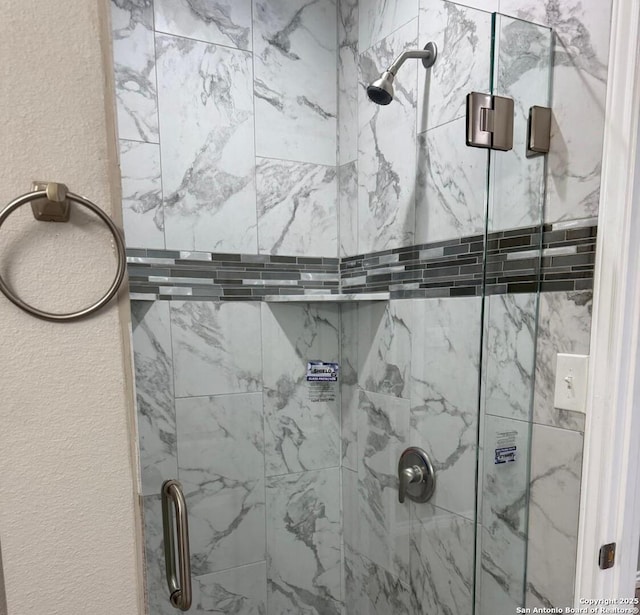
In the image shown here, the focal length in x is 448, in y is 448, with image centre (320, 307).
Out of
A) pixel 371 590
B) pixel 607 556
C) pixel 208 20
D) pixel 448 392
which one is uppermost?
pixel 208 20

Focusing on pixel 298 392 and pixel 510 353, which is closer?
pixel 510 353

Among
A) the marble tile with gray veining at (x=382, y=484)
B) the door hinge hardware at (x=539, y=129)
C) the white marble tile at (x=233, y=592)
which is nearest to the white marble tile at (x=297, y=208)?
the marble tile with gray veining at (x=382, y=484)

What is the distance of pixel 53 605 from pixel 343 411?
1.37 meters

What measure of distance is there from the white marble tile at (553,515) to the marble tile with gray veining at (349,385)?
2.45ft

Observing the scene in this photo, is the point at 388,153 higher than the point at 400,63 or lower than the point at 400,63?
lower

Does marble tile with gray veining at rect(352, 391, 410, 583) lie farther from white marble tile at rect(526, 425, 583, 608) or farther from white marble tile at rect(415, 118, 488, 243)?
white marble tile at rect(415, 118, 488, 243)

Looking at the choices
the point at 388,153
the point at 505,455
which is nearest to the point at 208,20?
the point at 388,153

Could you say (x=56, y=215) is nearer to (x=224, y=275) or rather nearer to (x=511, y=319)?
(x=511, y=319)

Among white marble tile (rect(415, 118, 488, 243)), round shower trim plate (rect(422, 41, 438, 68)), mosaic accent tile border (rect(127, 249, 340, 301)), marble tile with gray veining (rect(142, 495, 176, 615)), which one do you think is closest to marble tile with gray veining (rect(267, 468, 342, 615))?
marble tile with gray veining (rect(142, 495, 176, 615))

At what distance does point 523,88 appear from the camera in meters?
0.99

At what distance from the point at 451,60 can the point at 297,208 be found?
2.30 ft

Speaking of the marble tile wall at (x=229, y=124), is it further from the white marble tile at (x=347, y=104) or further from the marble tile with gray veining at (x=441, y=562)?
the marble tile with gray veining at (x=441, y=562)

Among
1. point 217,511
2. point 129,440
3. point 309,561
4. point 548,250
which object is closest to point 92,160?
point 129,440

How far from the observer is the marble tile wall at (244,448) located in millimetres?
1472
